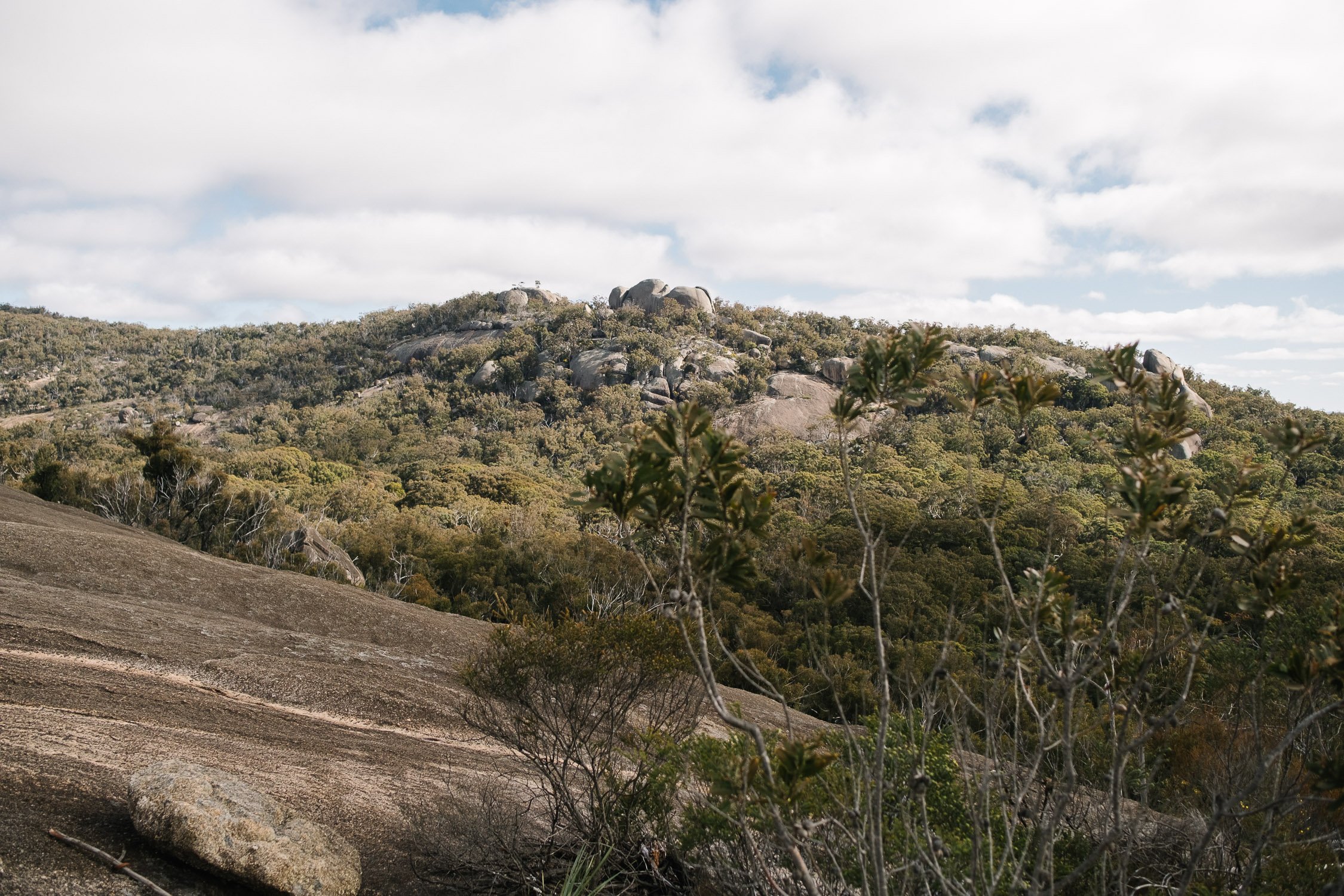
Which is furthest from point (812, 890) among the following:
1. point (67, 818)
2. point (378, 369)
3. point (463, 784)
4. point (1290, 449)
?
point (378, 369)

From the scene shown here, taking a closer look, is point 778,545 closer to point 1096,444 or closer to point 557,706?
point 557,706

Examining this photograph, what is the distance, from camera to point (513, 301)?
97.6 metres

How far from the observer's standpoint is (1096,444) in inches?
144

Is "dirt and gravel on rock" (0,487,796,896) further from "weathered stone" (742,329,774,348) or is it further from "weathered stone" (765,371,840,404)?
"weathered stone" (742,329,774,348)

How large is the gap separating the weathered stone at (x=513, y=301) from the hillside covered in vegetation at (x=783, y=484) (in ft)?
1.33

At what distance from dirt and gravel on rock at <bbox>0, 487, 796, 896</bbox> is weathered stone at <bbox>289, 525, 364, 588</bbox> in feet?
32.1

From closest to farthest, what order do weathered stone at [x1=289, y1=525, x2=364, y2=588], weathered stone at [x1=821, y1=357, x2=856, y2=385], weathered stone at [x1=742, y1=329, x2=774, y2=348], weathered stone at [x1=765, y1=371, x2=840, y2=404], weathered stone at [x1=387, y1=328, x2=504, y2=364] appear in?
weathered stone at [x1=289, y1=525, x2=364, y2=588], weathered stone at [x1=765, y1=371, x2=840, y2=404], weathered stone at [x1=821, y1=357, x2=856, y2=385], weathered stone at [x1=742, y1=329, x2=774, y2=348], weathered stone at [x1=387, y1=328, x2=504, y2=364]

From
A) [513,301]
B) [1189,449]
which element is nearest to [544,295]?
[513,301]

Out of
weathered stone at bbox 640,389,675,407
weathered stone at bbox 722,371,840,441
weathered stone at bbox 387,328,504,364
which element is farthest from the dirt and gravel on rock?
weathered stone at bbox 387,328,504,364

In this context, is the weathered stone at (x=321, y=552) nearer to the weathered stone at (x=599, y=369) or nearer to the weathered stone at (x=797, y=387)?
the weathered stone at (x=797, y=387)

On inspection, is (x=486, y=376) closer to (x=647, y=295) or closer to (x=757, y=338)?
(x=647, y=295)

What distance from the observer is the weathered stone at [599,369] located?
7494cm

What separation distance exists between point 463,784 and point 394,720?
2.44 metres

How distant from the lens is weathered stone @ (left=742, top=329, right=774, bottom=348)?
81.3 m
